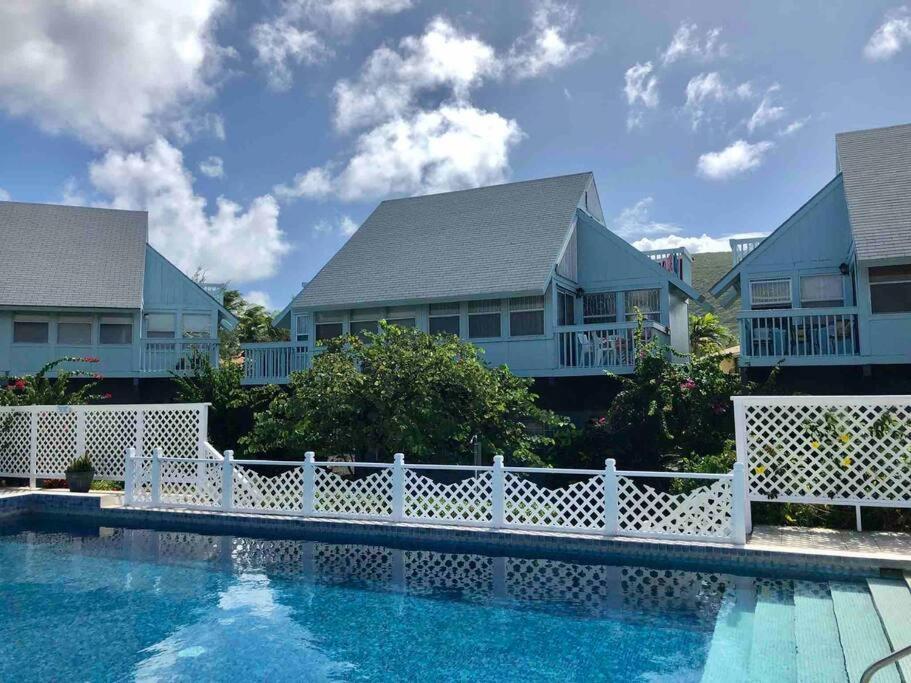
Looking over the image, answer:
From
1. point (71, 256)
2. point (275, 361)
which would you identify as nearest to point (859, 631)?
point (275, 361)

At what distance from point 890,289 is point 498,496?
1066 cm

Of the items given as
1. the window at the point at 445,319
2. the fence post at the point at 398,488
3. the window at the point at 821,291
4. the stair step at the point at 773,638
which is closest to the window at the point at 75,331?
the window at the point at 445,319

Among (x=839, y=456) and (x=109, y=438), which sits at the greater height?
(x=109, y=438)

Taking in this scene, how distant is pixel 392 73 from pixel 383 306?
640cm

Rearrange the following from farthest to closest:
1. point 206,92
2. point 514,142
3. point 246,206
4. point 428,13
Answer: point 246,206
point 514,142
point 206,92
point 428,13

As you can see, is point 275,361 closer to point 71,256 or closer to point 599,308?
point 71,256

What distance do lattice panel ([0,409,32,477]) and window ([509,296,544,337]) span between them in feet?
38.9

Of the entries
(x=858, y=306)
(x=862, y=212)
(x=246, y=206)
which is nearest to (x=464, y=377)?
(x=858, y=306)

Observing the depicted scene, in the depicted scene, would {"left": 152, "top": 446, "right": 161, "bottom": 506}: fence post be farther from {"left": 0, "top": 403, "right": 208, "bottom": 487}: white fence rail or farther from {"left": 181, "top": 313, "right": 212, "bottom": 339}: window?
{"left": 181, "top": 313, "right": 212, "bottom": 339}: window

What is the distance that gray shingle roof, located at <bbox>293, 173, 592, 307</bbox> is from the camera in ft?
61.4

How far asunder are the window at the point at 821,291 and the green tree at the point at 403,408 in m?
7.75

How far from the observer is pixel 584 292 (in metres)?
19.9

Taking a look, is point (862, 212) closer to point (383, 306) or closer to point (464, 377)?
point (464, 377)

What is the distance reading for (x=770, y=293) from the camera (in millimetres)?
17703
